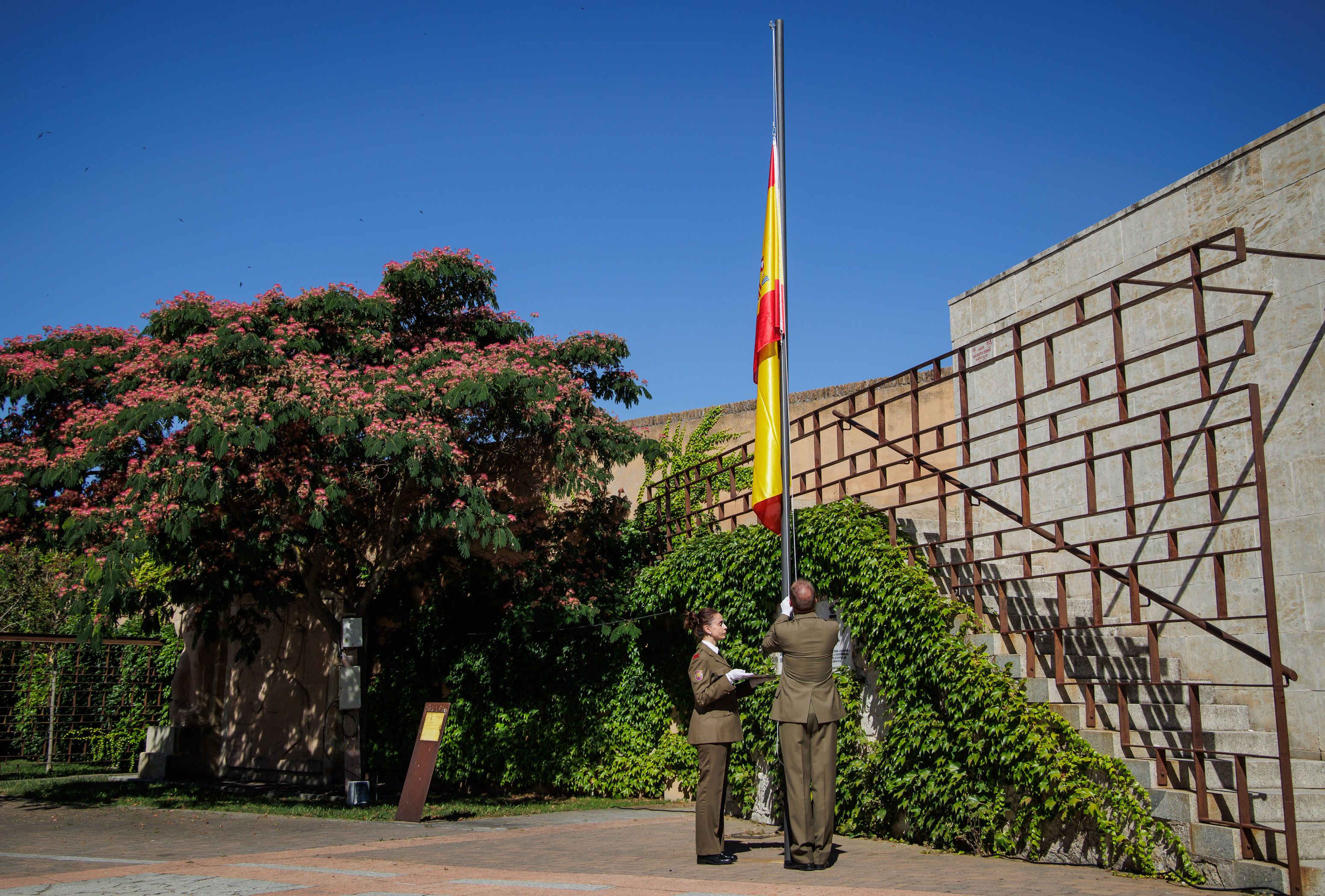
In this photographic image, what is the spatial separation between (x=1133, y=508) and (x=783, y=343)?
2527mm

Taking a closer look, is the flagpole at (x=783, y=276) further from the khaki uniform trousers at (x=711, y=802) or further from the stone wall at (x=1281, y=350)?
the stone wall at (x=1281, y=350)

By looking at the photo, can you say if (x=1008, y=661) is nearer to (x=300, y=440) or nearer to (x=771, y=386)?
(x=771, y=386)

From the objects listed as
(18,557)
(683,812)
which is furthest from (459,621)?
(18,557)

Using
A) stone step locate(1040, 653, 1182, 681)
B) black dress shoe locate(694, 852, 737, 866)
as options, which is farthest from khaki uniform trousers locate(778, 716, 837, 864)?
stone step locate(1040, 653, 1182, 681)

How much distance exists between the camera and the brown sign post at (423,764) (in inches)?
395

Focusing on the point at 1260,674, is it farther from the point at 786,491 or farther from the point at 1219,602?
the point at 786,491

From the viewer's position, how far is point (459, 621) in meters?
13.8

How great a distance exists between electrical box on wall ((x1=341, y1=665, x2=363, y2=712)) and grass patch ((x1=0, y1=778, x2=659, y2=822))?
1.10 meters

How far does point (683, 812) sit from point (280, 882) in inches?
213

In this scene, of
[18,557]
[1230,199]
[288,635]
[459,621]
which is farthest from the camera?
[18,557]

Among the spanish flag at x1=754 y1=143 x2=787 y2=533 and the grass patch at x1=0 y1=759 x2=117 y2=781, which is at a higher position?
the spanish flag at x1=754 y1=143 x2=787 y2=533

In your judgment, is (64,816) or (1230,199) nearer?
(1230,199)

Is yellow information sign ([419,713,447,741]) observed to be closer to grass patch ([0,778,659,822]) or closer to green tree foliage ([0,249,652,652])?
grass patch ([0,778,659,822])

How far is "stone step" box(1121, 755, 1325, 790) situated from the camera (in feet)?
20.5
